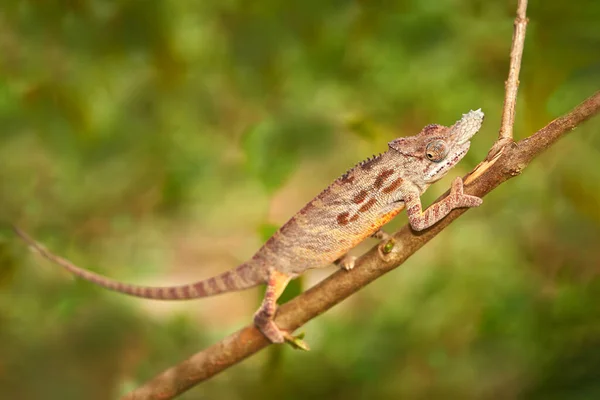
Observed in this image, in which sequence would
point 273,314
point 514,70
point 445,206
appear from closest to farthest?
point 514,70 < point 445,206 < point 273,314

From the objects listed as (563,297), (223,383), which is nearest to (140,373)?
(223,383)

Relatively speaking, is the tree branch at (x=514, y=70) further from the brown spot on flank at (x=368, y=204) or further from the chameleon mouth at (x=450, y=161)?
the brown spot on flank at (x=368, y=204)

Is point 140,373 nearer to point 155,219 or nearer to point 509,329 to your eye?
point 155,219

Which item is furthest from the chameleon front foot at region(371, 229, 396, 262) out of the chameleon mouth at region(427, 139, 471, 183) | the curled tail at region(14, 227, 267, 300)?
the curled tail at region(14, 227, 267, 300)

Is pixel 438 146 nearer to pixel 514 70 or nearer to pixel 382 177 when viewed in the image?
pixel 382 177

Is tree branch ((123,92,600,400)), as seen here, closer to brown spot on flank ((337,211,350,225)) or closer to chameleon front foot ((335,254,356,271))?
chameleon front foot ((335,254,356,271))

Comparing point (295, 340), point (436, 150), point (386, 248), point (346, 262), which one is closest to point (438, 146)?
point (436, 150)
